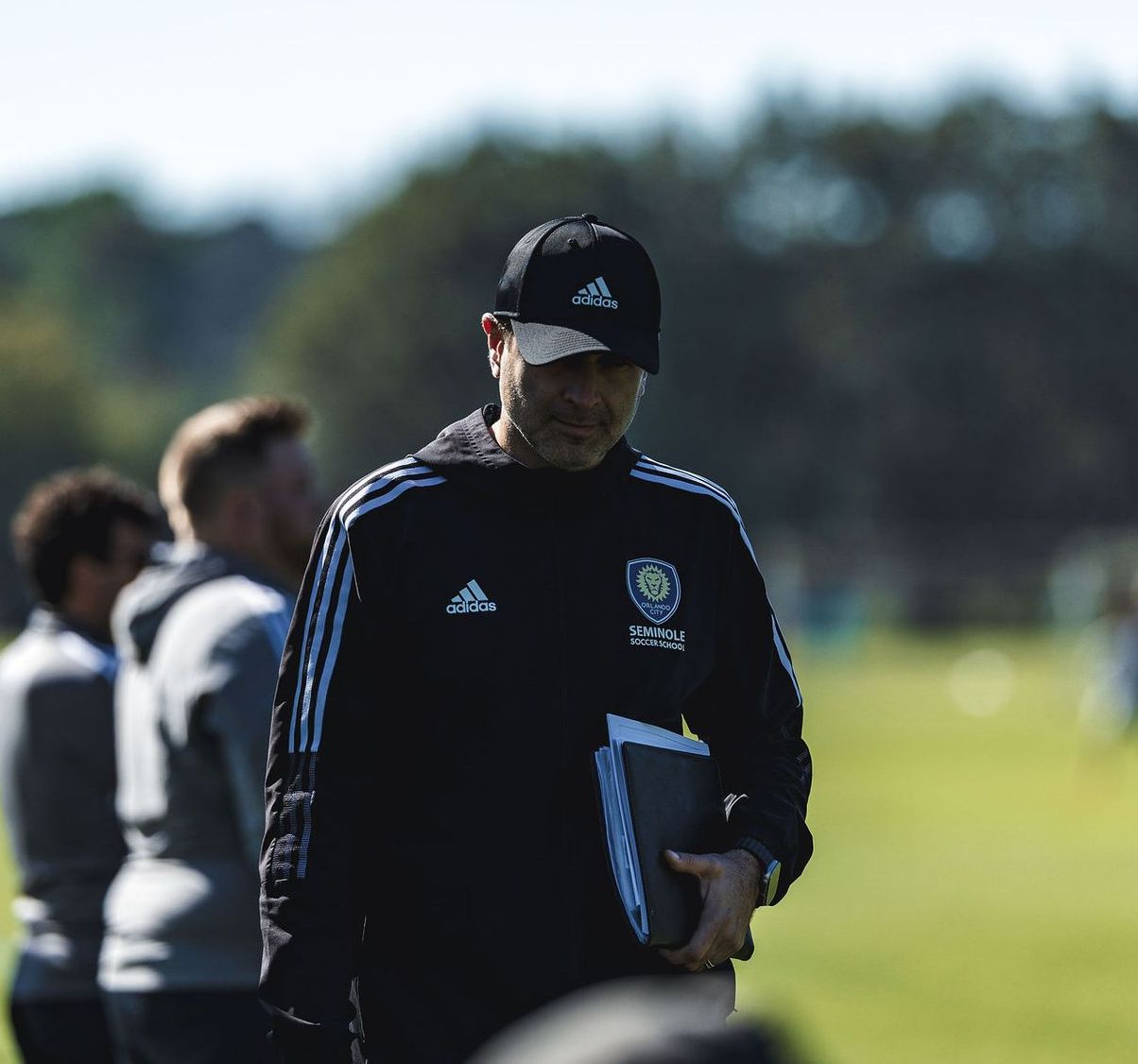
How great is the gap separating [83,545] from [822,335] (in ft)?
231

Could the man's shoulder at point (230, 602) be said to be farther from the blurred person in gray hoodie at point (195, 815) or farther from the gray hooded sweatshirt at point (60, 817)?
the gray hooded sweatshirt at point (60, 817)

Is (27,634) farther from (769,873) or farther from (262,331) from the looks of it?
(262,331)

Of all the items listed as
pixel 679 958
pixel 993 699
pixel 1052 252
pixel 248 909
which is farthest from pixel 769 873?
pixel 1052 252

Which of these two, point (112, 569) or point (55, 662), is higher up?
point (112, 569)

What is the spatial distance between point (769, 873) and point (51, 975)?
2.42m

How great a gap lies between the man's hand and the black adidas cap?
31.0 inches

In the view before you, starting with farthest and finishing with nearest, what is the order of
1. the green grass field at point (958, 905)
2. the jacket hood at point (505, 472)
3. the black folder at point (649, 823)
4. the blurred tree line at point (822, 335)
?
the blurred tree line at point (822, 335)
the green grass field at point (958, 905)
the jacket hood at point (505, 472)
the black folder at point (649, 823)

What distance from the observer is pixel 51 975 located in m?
5.23

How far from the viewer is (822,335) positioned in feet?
246

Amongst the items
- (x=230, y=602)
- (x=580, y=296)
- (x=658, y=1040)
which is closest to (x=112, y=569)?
(x=230, y=602)

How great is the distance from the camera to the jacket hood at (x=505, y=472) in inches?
135

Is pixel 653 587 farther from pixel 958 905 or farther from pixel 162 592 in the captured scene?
pixel 958 905

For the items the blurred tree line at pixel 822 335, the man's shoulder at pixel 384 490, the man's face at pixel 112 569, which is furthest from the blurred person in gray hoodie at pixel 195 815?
the blurred tree line at pixel 822 335

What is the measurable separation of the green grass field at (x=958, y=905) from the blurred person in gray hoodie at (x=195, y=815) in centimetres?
171
